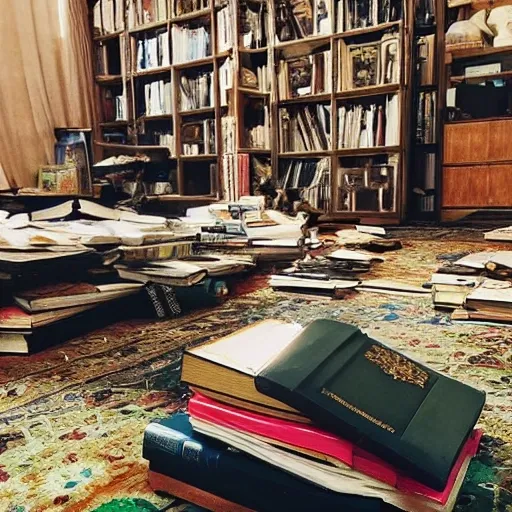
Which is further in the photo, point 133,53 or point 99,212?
point 133,53

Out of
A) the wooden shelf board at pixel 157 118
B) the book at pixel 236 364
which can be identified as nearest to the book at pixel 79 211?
the book at pixel 236 364

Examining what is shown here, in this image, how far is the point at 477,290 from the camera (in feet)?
4.54

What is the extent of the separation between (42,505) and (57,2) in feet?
13.2

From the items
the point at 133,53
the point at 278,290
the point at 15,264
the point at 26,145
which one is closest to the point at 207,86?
the point at 133,53

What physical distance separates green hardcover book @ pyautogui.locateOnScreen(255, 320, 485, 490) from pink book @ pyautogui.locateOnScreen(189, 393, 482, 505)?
0.04 ft

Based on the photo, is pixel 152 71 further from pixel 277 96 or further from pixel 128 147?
pixel 277 96

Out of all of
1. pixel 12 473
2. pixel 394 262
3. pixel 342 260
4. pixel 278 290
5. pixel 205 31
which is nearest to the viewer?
pixel 12 473

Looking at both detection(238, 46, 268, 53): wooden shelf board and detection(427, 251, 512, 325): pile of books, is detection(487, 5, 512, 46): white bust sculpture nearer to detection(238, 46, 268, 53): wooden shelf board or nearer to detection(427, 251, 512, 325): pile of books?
detection(238, 46, 268, 53): wooden shelf board

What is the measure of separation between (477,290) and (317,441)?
99 centimetres

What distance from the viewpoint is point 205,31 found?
4.49 metres

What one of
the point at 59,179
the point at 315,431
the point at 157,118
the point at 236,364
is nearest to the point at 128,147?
the point at 157,118

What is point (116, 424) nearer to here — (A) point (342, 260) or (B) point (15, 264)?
(B) point (15, 264)

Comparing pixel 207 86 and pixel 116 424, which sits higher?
pixel 207 86

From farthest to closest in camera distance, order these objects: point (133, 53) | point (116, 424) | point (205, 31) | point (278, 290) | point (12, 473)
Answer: point (133, 53) → point (205, 31) → point (278, 290) → point (116, 424) → point (12, 473)
